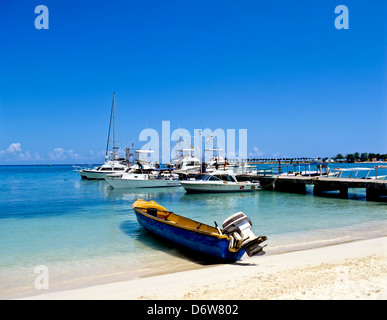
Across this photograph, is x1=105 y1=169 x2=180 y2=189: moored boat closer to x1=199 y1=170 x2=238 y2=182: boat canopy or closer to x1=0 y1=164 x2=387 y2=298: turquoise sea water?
x1=199 y1=170 x2=238 y2=182: boat canopy

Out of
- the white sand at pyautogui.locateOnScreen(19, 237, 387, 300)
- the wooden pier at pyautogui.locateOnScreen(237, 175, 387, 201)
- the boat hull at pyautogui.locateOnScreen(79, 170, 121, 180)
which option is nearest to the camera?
the white sand at pyautogui.locateOnScreen(19, 237, 387, 300)

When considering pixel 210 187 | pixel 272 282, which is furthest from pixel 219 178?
pixel 272 282

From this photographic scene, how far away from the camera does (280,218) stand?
57.4ft

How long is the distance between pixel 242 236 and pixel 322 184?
23.0 meters

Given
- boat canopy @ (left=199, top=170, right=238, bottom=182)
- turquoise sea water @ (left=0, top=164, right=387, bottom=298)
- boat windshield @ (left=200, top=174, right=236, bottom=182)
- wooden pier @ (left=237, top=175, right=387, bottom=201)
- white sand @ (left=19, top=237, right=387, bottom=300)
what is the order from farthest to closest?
boat canopy @ (left=199, top=170, right=238, bottom=182), boat windshield @ (left=200, top=174, right=236, bottom=182), wooden pier @ (left=237, top=175, right=387, bottom=201), turquoise sea water @ (left=0, top=164, right=387, bottom=298), white sand @ (left=19, top=237, right=387, bottom=300)

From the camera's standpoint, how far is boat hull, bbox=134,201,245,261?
8.76 metres

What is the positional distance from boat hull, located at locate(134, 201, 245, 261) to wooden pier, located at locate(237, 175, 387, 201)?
66.6 ft

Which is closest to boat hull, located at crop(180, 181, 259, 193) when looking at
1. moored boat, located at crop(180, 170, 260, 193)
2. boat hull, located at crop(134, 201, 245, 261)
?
moored boat, located at crop(180, 170, 260, 193)

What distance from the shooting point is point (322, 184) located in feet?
94.7

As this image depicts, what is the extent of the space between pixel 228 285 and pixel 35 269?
6.25m
